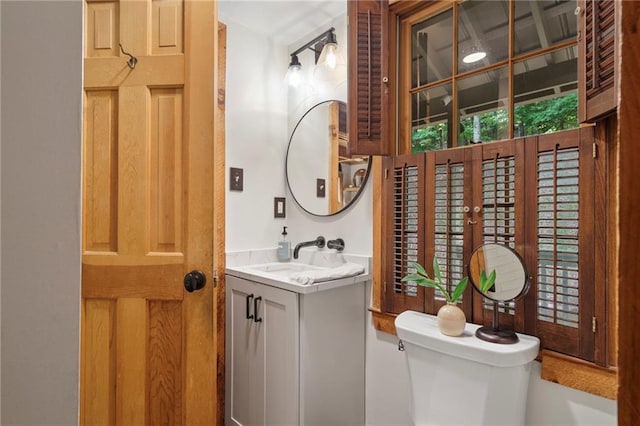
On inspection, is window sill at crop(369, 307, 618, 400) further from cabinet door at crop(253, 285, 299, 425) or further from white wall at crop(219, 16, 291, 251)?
white wall at crop(219, 16, 291, 251)

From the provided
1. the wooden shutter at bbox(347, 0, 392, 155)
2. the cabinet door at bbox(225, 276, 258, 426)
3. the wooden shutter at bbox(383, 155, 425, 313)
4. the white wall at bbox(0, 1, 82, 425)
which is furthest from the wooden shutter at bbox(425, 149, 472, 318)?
the white wall at bbox(0, 1, 82, 425)

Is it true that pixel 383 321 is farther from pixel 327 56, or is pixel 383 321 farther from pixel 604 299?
pixel 327 56

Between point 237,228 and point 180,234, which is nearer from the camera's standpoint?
point 180,234

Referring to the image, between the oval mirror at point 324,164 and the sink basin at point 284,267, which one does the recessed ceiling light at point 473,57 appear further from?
the sink basin at point 284,267

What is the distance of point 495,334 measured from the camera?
40.3 inches

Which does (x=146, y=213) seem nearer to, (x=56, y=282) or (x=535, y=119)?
(x=56, y=282)

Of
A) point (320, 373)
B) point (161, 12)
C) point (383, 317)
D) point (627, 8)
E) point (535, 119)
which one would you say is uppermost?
point (161, 12)

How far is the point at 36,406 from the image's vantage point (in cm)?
37

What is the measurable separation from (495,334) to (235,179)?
145cm

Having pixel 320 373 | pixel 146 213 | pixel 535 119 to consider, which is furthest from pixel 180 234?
pixel 535 119

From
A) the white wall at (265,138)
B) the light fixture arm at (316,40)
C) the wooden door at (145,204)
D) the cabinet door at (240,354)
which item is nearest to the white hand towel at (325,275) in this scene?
the white wall at (265,138)

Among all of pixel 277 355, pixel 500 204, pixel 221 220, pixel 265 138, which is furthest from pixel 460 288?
pixel 265 138

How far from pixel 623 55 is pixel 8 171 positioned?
2.02ft

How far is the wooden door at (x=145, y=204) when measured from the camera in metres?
1.06
